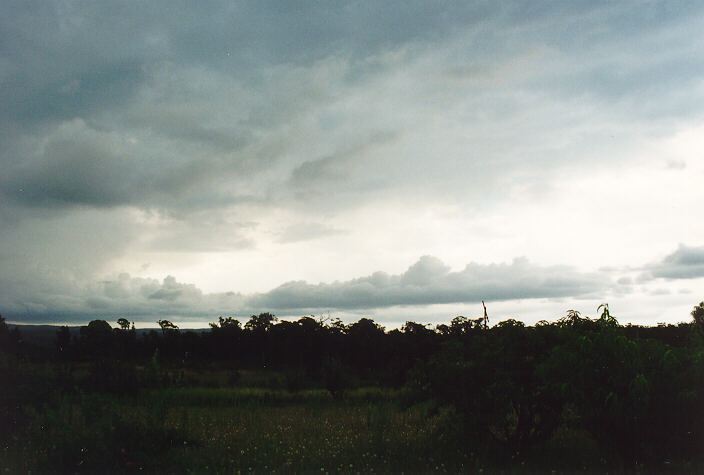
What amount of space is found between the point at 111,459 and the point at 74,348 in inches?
1763

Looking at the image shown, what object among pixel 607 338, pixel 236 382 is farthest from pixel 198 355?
pixel 607 338

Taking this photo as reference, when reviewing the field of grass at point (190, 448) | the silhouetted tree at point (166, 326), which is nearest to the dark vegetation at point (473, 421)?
the field of grass at point (190, 448)

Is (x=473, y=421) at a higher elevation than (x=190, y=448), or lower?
higher

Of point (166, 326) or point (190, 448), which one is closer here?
point (190, 448)

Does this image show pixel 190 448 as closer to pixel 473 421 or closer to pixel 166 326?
pixel 473 421

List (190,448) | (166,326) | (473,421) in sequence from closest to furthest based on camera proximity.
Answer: (473,421) < (190,448) < (166,326)

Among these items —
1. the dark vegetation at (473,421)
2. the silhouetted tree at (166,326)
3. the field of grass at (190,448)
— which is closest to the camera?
the dark vegetation at (473,421)

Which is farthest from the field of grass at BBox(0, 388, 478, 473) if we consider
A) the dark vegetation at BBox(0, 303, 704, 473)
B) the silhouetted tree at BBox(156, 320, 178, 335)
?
the silhouetted tree at BBox(156, 320, 178, 335)

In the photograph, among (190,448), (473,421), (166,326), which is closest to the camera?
(473,421)

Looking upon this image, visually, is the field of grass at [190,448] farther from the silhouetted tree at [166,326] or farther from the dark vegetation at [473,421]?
the silhouetted tree at [166,326]

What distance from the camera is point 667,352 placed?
9.50 m

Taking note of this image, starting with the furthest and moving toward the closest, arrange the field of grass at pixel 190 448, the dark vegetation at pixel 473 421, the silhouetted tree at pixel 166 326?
the silhouetted tree at pixel 166 326 → the field of grass at pixel 190 448 → the dark vegetation at pixel 473 421

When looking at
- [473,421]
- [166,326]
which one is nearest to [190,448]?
[473,421]

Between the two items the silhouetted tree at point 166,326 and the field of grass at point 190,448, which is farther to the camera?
the silhouetted tree at point 166,326
